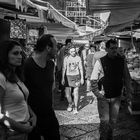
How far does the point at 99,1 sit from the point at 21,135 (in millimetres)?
2006

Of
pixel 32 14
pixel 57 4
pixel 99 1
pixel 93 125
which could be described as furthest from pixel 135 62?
pixel 57 4

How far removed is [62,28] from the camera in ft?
32.8

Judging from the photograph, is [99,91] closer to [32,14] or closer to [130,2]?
[130,2]

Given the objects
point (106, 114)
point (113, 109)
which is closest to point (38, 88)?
point (106, 114)

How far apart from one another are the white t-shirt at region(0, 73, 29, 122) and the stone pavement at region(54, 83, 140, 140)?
2.88 meters

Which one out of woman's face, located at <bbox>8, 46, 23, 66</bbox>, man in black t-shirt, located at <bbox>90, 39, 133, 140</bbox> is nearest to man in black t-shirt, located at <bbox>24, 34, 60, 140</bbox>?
woman's face, located at <bbox>8, 46, 23, 66</bbox>

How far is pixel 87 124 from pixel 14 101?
13.1 feet

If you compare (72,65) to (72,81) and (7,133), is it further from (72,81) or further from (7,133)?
(7,133)

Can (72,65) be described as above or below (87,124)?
above

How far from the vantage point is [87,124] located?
20.6 ft

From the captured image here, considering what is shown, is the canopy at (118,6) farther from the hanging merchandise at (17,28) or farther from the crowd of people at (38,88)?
the hanging merchandise at (17,28)

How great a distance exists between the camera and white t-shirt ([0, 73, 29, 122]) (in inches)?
98.0

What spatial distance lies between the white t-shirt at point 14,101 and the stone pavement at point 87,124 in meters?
2.88

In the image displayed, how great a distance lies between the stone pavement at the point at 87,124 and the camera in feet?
17.9
